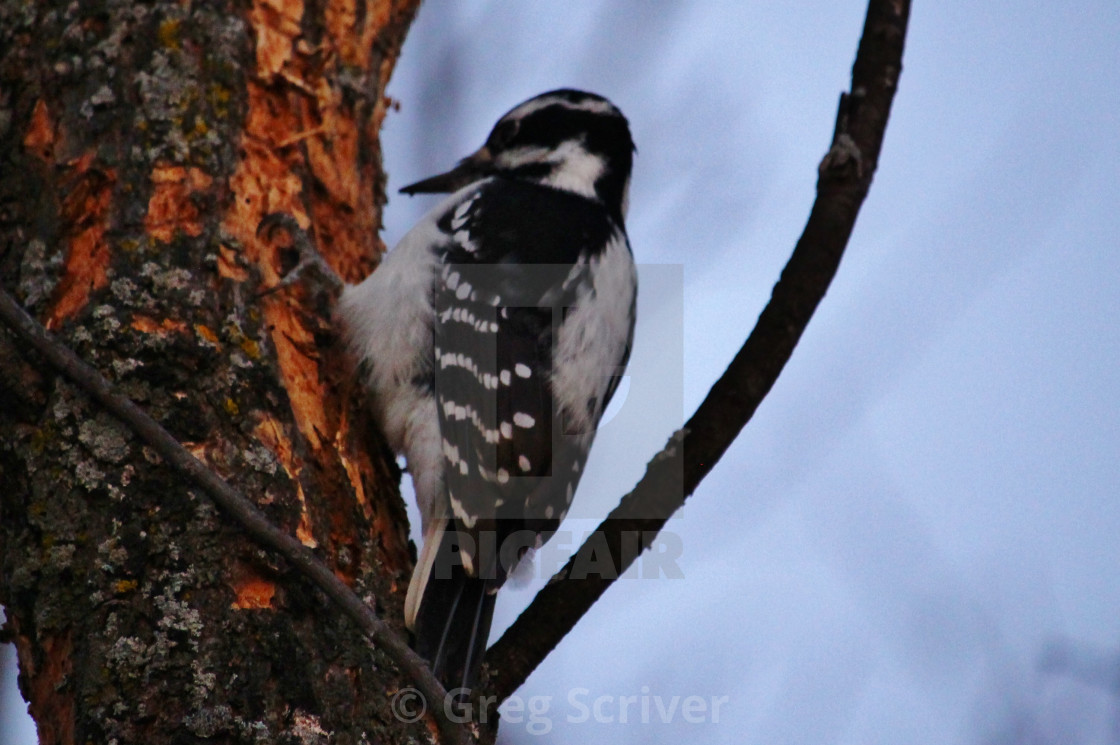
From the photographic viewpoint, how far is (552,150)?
327 centimetres

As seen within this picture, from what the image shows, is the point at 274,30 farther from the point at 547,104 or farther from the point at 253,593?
the point at 253,593

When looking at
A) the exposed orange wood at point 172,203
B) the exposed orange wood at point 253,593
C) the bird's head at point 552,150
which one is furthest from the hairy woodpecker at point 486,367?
the exposed orange wood at point 172,203

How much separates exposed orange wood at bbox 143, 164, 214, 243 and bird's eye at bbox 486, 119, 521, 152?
1197 mm

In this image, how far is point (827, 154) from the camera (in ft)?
5.87

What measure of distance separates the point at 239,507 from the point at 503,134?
1826 millimetres

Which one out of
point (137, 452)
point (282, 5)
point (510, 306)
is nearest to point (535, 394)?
point (510, 306)

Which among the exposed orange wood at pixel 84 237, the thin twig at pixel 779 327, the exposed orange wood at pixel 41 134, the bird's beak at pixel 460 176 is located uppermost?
the bird's beak at pixel 460 176

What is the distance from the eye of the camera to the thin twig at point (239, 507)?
1.60m

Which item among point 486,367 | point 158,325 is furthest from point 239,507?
point 486,367

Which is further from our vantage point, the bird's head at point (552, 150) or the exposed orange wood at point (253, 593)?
the bird's head at point (552, 150)

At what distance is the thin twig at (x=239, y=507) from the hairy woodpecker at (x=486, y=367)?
1.26 ft

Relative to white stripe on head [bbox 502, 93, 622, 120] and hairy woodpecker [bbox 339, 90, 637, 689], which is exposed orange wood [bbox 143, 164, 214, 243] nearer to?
hairy woodpecker [bbox 339, 90, 637, 689]

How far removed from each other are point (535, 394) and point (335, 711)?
99 centimetres

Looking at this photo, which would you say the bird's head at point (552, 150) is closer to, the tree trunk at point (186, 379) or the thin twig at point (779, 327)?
the tree trunk at point (186, 379)
